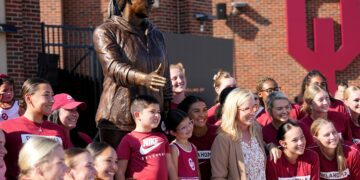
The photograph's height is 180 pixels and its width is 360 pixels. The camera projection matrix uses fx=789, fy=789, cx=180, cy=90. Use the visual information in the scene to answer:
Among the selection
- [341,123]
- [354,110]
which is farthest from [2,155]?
[354,110]

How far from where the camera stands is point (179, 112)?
630 centimetres

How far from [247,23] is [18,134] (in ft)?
58.4

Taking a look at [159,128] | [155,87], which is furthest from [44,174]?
[159,128]

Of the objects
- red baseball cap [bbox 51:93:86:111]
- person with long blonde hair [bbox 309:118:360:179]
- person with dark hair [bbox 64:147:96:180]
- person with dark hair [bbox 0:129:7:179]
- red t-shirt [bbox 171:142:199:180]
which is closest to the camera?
person with dark hair [bbox 64:147:96:180]

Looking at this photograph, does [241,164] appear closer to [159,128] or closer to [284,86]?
[159,128]

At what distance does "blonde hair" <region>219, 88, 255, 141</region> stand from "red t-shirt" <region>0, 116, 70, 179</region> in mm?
1404

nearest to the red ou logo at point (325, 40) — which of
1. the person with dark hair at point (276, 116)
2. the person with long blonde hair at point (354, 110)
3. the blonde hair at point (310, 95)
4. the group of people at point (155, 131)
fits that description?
the person with long blonde hair at point (354, 110)

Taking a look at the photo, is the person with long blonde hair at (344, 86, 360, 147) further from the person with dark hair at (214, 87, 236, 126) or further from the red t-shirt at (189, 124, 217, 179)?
the red t-shirt at (189, 124, 217, 179)

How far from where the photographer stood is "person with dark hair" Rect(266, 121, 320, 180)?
6.79 m

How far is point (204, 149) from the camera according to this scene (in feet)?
22.5

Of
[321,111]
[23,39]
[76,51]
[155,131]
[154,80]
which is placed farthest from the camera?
[76,51]

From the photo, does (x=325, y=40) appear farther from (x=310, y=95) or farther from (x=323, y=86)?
(x=310, y=95)

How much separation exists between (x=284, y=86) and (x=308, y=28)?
198 cm

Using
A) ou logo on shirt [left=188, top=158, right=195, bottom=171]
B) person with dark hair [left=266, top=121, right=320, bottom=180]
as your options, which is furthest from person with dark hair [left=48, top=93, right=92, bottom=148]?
person with dark hair [left=266, top=121, right=320, bottom=180]
